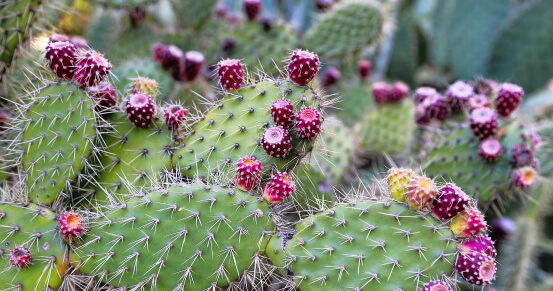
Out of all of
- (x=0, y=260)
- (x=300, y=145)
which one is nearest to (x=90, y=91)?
(x=0, y=260)

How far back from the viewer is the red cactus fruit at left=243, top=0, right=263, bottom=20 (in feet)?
7.21

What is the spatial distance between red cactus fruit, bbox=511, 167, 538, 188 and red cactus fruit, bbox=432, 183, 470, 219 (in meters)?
0.54

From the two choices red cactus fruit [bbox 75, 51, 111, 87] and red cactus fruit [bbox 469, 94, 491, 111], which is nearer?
red cactus fruit [bbox 75, 51, 111, 87]

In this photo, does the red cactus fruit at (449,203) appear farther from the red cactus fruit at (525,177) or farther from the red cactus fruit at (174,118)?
the red cactus fruit at (174,118)

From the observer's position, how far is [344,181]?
6.11 feet

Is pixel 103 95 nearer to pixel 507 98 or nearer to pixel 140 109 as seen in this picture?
pixel 140 109

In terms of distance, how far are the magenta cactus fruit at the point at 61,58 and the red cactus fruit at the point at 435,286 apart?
42.1 inches

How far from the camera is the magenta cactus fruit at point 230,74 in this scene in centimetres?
125

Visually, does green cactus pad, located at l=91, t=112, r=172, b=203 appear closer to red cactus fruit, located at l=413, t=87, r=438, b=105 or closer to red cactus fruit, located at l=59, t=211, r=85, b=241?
red cactus fruit, located at l=59, t=211, r=85, b=241

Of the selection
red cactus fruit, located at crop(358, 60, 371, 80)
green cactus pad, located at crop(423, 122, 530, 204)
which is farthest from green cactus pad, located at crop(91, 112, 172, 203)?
red cactus fruit, located at crop(358, 60, 371, 80)

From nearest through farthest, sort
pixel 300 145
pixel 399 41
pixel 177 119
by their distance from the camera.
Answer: pixel 300 145, pixel 177 119, pixel 399 41

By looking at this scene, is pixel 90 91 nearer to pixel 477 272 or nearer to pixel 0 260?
pixel 0 260

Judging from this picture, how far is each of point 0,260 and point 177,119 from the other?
1.86 ft

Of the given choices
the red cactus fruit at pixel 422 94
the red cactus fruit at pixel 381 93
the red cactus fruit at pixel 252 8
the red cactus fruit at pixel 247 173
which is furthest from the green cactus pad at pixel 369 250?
the red cactus fruit at pixel 252 8
